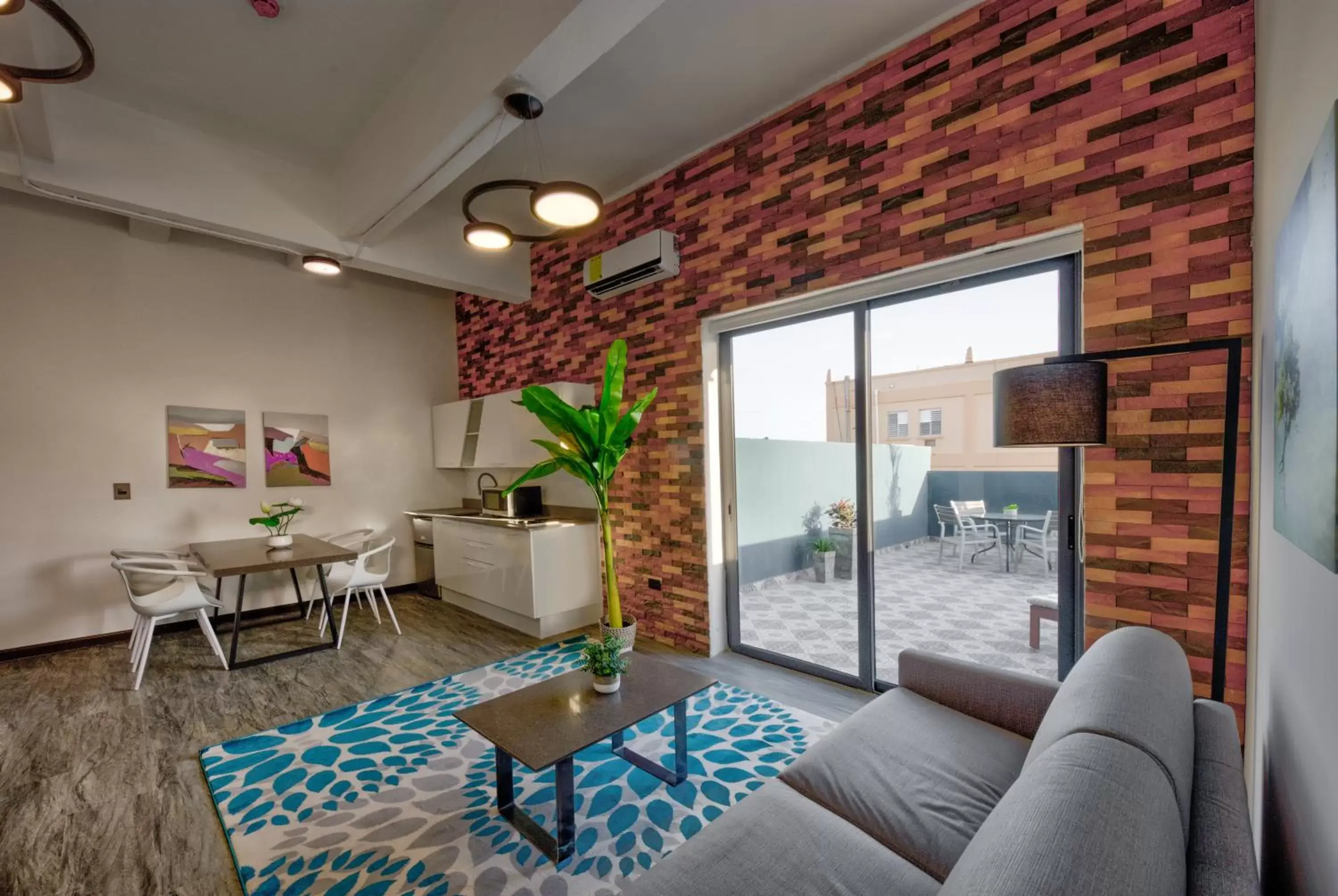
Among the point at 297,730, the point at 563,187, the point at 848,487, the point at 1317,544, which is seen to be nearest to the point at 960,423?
the point at 848,487

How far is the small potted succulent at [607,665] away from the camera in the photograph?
7.50ft

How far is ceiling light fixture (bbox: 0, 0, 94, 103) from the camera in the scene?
5.49ft

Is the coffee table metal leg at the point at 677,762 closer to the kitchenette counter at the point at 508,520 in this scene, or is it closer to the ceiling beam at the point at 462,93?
the kitchenette counter at the point at 508,520

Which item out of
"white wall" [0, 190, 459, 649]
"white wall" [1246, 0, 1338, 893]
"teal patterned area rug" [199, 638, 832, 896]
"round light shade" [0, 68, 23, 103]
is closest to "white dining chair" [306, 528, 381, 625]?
"white wall" [0, 190, 459, 649]

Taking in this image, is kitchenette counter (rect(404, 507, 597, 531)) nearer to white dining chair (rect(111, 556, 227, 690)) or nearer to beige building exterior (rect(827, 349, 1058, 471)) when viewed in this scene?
white dining chair (rect(111, 556, 227, 690))

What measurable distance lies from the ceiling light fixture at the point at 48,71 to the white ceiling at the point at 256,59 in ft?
2.20

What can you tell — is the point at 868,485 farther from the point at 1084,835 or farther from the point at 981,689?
the point at 1084,835

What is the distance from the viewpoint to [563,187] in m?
2.68

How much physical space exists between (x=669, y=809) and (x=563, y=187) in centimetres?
276

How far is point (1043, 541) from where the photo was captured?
8.68 feet

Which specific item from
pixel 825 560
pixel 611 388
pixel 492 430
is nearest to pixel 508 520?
pixel 492 430

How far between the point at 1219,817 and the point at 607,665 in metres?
1.80

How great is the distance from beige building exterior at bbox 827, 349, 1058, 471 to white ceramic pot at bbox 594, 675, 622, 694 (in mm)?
1926

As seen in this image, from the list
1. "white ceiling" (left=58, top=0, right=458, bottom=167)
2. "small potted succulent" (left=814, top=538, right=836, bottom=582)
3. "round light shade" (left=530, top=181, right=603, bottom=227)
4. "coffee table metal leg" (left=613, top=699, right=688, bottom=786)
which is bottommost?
"coffee table metal leg" (left=613, top=699, right=688, bottom=786)
